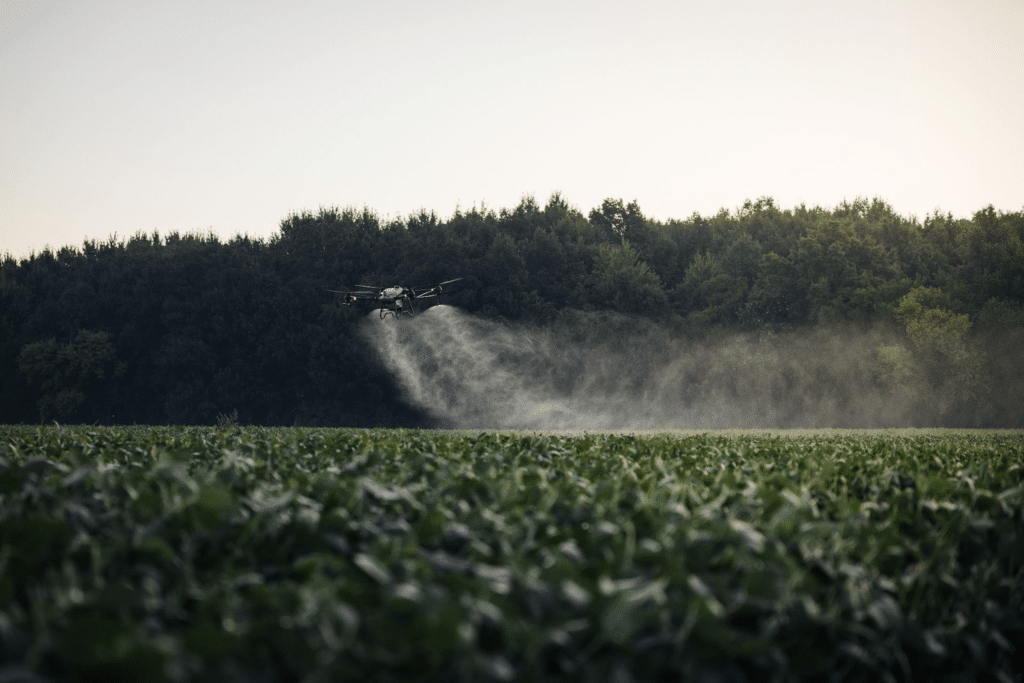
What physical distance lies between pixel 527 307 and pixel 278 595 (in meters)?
52.9

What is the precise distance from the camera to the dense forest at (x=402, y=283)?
50.7 m

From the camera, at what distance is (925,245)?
196 feet

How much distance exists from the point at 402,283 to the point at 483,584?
54.6 metres

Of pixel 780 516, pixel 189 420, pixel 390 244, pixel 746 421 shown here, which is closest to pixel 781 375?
pixel 746 421

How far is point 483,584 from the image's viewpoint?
1.87 metres

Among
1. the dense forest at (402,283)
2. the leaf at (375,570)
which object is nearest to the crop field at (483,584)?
the leaf at (375,570)

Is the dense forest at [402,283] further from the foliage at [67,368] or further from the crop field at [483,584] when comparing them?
the crop field at [483,584]

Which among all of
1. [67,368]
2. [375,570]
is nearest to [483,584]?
[375,570]

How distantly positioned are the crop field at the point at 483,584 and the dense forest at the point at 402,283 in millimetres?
50078

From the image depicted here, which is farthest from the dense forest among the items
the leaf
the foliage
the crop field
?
the leaf

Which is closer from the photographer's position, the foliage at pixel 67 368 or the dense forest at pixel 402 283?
the dense forest at pixel 402 283

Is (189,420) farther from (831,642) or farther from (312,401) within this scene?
(831,642)

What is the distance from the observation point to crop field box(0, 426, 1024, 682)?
5.35 ft

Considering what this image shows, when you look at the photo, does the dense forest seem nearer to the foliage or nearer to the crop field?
the foliage
